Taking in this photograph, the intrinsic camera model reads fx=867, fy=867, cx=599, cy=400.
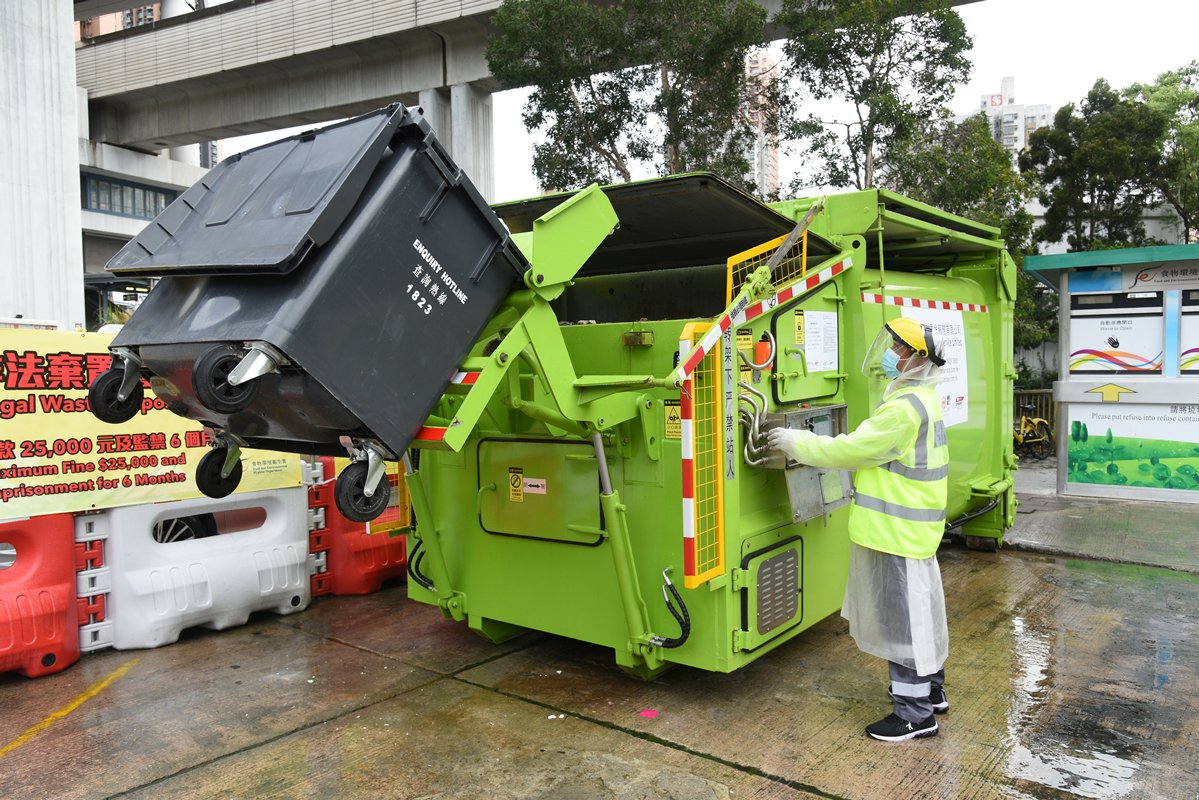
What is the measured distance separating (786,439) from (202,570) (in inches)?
129

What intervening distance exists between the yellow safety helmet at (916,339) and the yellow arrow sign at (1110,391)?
19.6 ft

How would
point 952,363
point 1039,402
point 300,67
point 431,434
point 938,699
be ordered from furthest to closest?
1. point 300,67
2. point 1039,402
3. point 952,363
4. point 938,699
5. point 431,434

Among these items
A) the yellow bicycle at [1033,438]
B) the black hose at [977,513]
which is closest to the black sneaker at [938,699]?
the black hose at [977,513]

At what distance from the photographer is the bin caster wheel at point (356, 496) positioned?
2701 mm

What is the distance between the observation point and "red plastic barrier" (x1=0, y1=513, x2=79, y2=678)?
4047 mm

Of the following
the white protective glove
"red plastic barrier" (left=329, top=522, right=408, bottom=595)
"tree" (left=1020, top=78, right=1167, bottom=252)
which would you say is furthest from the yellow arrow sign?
"tree" (left=1020, top=78, right=1167, bottom=252)

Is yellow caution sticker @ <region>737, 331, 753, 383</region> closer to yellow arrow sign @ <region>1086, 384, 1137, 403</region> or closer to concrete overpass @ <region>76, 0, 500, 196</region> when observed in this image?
yellow arrow sign @ <region>1086, 384, 1137, 403</region>

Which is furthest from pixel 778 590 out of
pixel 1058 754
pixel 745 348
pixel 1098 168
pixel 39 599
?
pixel 1098 168

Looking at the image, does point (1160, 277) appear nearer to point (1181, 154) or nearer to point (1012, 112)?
point (1181, 154)

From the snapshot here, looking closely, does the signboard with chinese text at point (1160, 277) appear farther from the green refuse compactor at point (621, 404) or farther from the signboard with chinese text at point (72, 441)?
the signboard with chinese text at point (72, 441)

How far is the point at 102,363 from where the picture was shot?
445cm

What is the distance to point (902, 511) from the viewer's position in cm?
338

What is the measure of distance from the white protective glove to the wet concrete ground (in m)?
1.11

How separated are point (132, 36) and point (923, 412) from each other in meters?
22.6
